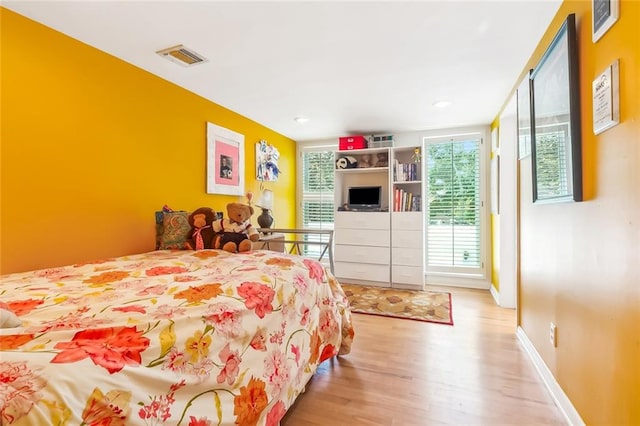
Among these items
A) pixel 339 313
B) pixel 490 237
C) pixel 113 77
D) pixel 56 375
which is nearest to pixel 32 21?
pixel 113 77

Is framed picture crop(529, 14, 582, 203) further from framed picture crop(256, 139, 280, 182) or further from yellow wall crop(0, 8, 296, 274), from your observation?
framed picture crop(256, 139, 280, 182)

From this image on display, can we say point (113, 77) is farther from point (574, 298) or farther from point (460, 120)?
point (460, 120)

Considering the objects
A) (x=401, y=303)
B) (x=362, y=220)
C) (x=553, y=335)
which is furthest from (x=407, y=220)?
(x=553, y=335)

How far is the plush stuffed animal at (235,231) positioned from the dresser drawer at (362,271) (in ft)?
6.73

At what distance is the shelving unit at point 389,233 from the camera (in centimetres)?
386

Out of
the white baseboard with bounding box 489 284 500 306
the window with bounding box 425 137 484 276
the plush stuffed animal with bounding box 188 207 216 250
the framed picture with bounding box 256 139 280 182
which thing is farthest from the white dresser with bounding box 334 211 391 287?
the plush stuffed animal with bounding box 188 207 216 250

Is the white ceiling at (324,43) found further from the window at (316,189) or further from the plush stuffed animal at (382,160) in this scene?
the window at (316,189)

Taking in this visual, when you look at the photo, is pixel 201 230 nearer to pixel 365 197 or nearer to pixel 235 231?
pixel 235 231

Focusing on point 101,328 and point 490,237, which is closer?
point 101,328

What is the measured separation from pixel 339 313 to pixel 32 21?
2.47 metres

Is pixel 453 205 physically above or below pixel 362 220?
above

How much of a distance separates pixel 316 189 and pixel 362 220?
1064 mm

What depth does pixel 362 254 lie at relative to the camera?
4.07 m

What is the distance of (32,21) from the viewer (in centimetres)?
166
